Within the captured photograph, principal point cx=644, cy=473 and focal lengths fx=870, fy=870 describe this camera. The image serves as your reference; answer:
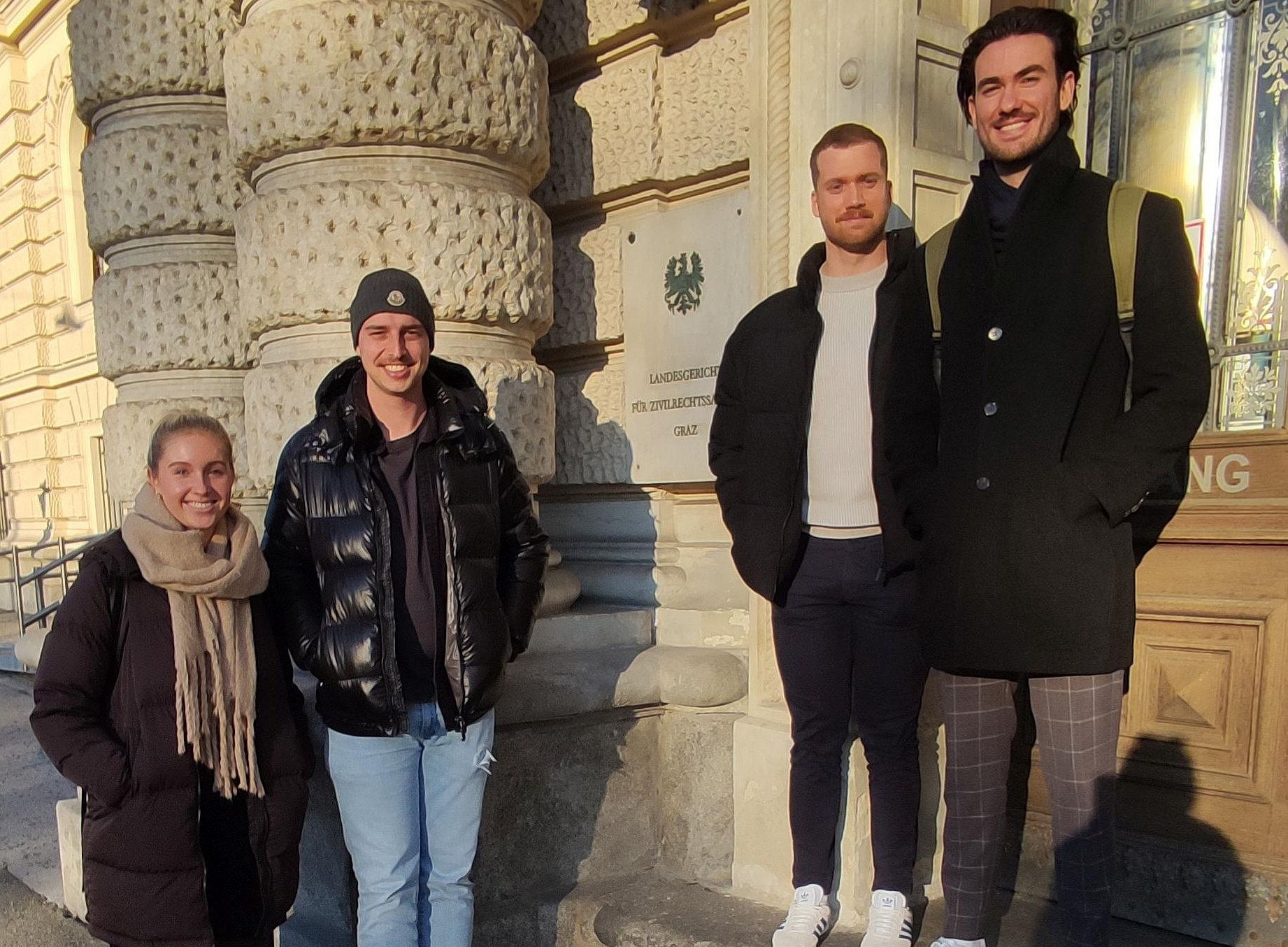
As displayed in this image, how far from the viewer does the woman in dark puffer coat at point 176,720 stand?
167 centimetres

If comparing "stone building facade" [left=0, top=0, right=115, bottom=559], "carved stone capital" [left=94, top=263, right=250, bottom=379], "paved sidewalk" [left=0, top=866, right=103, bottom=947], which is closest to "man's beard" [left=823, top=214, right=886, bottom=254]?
"carved stone capital" [left=94, top=263, right=250, bottom=379]

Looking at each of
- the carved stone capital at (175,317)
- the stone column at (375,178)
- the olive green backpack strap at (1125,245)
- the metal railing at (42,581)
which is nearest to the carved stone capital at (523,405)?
the stone column at (375,178)

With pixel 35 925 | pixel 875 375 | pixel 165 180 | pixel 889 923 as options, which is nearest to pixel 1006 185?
pixel 875 375

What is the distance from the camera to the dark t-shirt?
1938 millimetres

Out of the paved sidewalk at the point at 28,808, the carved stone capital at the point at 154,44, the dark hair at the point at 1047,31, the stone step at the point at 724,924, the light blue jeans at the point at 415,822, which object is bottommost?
the paved sidewalk at the point at 28,808

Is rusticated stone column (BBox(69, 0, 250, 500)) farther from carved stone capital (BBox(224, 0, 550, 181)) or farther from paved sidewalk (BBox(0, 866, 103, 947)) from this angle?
paved sidewalk (BBox(0, 866, 103, 947))

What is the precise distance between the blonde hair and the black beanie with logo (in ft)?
1.15

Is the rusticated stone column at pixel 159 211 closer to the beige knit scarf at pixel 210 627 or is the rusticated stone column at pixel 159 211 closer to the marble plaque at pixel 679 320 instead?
the marble plaque at pixel 679 320

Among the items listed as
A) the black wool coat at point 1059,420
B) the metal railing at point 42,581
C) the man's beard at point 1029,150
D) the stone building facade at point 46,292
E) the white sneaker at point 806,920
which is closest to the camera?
the black wool coat at point 1059,420

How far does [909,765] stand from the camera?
2.09m

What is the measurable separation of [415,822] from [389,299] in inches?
46.8

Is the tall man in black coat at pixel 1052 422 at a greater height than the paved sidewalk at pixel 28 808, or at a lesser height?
greater

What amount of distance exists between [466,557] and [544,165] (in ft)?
5.63

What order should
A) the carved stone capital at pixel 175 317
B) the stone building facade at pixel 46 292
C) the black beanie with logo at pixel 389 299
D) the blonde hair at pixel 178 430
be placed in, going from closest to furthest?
the blonde hair at pixel 178 430
the black beanie with logo at pixel 389 299
the carved stone capital at pixel 175 317
the stone building facade at pixel 46 292
